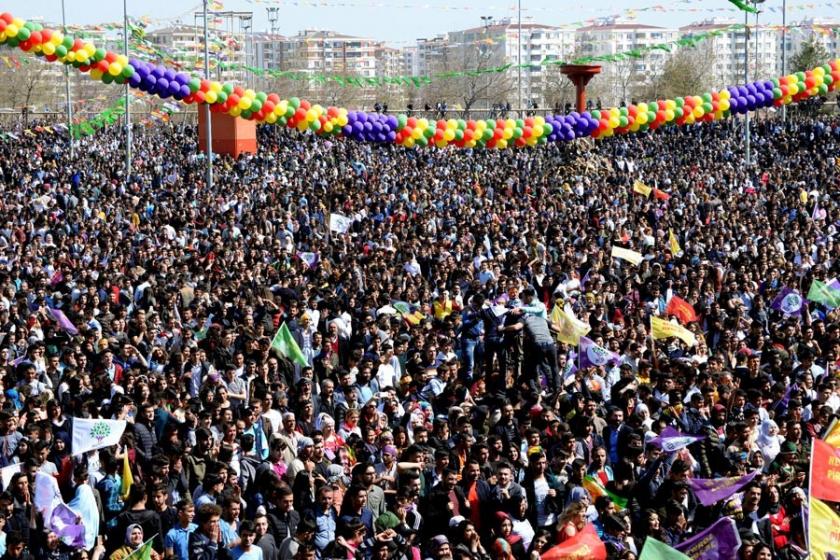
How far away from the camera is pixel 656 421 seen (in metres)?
10.3

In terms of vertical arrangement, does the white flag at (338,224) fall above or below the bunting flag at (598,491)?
above

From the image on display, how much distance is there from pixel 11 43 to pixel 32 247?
37.8ft

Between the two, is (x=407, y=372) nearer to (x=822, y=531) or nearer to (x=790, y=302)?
(x=790, y=302)

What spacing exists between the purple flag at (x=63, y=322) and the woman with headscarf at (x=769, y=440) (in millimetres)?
6811

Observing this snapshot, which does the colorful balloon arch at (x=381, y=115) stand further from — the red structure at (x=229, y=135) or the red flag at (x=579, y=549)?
the red structure at (x=229, y=135)

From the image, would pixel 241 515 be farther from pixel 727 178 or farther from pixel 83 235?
pixel 727 178

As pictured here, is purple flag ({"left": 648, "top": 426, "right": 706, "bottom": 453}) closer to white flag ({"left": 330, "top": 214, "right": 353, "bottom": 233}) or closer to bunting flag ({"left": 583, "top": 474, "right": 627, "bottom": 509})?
bunting flag ({"left": 583, "top": 474, "right": 627, "bottom": 509})

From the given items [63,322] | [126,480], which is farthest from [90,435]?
[63,322]

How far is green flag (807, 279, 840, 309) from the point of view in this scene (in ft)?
51.7

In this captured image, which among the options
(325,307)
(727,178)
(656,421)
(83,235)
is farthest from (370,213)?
(656,421)

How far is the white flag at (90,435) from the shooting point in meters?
9.34

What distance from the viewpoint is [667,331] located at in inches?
533

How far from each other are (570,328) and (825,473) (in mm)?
5452

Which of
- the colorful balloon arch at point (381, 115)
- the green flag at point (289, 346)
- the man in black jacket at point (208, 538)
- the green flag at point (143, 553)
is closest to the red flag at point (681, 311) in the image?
the colorful balloon arch at point (381, 115)
